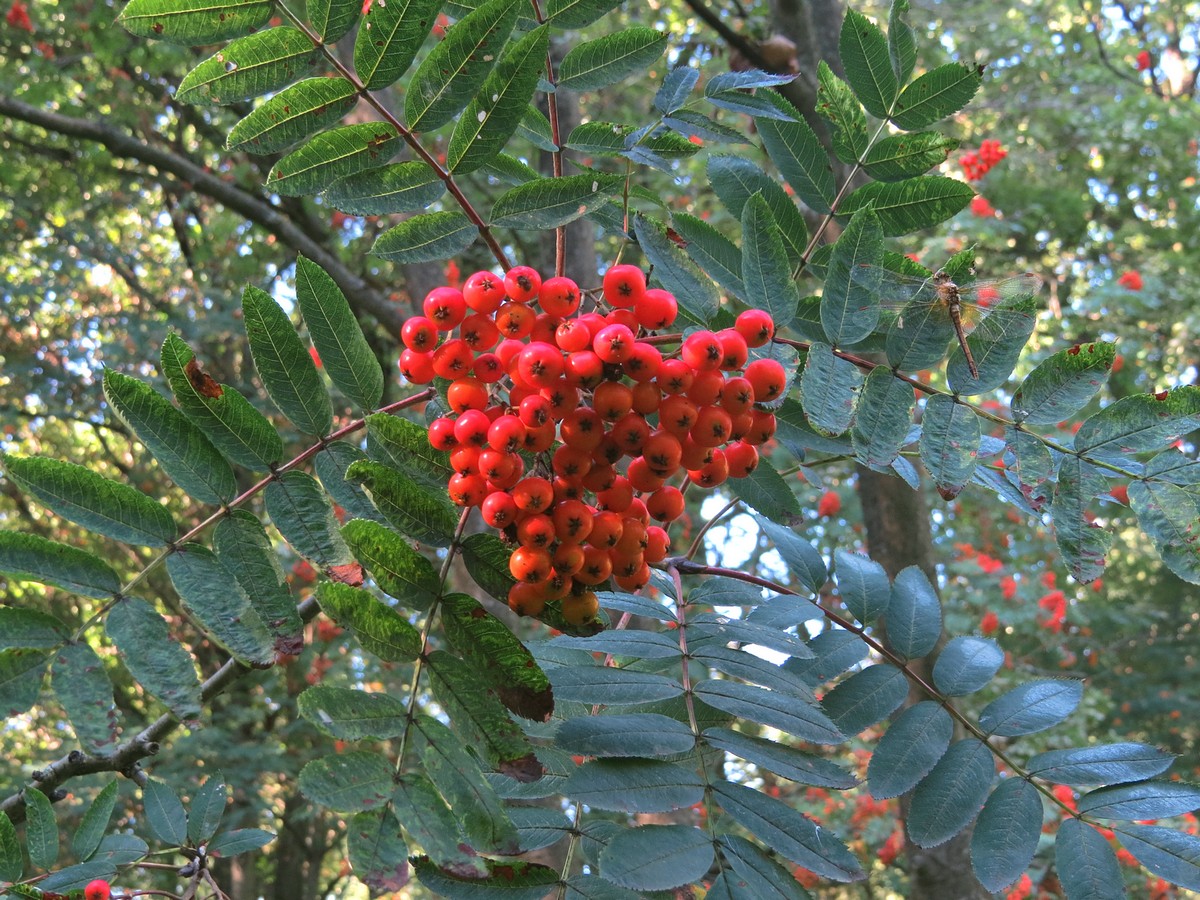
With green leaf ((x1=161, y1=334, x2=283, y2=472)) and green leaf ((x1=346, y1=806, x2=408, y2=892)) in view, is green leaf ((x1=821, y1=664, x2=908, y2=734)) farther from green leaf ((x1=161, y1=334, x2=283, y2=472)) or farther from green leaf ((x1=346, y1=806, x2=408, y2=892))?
green leaf ((x1=161, y1=334, x2=283, y2=472))

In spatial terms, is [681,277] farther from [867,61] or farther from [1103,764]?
[1103,764]

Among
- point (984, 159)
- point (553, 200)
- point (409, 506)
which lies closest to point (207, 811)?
point (409, 506)

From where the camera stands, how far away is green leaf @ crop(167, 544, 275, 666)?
→ 1.12 metres

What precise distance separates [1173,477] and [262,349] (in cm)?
137

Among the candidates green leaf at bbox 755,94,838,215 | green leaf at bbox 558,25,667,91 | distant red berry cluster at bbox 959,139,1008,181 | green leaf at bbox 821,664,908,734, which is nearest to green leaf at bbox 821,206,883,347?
green leaf at bbox 755,94,838,215

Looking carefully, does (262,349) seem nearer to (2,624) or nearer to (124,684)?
(2,624)

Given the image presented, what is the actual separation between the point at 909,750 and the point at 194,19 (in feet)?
4.89

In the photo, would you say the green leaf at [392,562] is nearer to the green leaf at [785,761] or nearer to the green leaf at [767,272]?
the green leaf at [785,761]

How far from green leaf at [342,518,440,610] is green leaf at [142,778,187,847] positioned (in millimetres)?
1029

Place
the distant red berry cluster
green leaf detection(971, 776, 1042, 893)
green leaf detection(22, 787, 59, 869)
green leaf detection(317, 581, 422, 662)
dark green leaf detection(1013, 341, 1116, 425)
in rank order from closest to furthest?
green leaf detection(317, 581, 422, 662), green leaf detection(971, 776, 1042, 893), dark green leaf detection(1013, 341, 1116, 425), green leaf detection(22, 787, 59, 869), the distant red berry cluster

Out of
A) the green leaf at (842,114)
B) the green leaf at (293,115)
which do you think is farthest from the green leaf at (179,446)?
the green leaf at (842,114)

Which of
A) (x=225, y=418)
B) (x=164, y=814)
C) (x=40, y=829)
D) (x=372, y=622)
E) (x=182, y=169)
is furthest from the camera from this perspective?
(x=182, y=169)

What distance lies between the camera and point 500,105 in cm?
128

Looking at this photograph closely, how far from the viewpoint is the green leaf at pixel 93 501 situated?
117 centimetres
